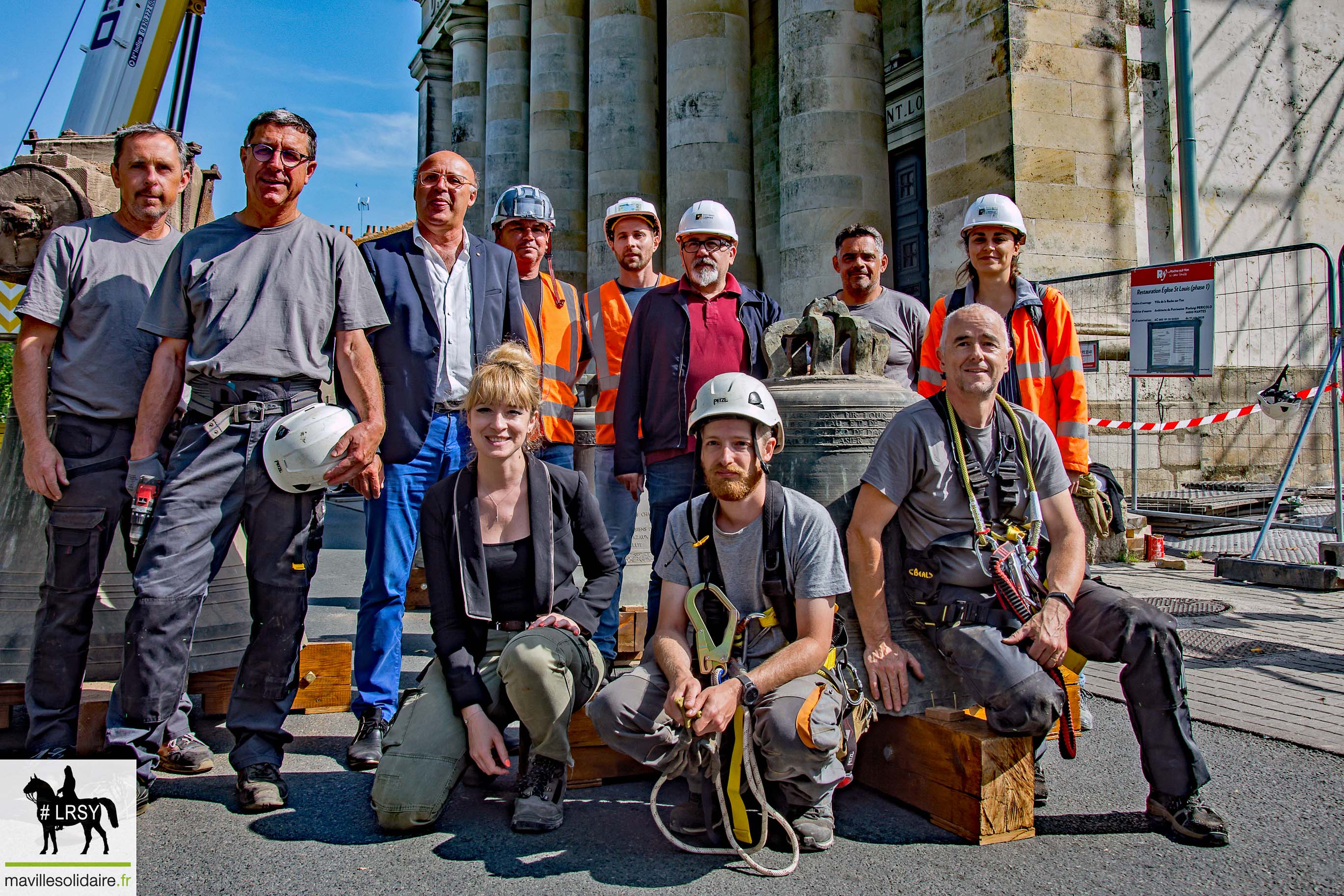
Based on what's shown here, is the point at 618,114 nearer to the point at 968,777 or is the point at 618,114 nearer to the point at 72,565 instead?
the point at 72,565

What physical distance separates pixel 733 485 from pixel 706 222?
A: 5.90 feet

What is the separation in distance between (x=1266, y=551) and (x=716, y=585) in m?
6.82

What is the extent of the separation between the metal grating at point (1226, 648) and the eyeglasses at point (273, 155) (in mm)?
4741

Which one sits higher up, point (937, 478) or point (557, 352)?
point (557, 352)

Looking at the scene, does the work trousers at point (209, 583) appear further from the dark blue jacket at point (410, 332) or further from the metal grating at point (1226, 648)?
the metal grating at point (1226, 648)

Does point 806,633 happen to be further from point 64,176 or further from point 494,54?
point 494,54

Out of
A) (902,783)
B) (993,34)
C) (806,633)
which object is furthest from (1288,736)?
(993,34)

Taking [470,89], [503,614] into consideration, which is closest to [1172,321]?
[503,614]

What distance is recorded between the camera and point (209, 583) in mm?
3125

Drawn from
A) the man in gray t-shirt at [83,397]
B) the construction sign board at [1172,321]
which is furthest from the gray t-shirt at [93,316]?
the construction sign board at [1172,321]

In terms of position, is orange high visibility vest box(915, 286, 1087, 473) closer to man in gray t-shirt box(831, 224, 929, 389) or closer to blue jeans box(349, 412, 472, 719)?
man in gray t-shirt box(831, 224, 929, 389)

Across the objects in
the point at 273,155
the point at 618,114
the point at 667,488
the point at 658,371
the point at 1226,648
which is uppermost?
the point at 618,114

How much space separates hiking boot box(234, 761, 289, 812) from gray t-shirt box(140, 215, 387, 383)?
1.32 metres

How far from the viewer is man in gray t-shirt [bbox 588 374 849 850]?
268 centimetres
